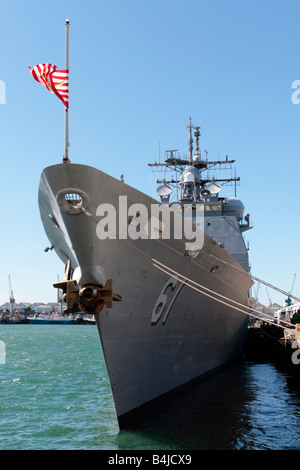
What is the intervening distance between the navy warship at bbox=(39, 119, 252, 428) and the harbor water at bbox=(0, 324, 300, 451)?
509mm

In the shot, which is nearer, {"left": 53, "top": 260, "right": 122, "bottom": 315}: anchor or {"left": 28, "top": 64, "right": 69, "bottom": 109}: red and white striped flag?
{"left": 28, "top": 64, "right": 69, "bottom": 109}: red and white striped flag

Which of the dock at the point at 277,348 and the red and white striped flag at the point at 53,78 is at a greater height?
the red and white striped flag at the point at 53,78

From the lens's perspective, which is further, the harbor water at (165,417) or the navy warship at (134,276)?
the harbor water at (165,417)

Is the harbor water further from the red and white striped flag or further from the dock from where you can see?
the red and white striped flag

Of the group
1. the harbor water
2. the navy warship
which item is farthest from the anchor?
the harbor water

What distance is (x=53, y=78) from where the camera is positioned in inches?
227

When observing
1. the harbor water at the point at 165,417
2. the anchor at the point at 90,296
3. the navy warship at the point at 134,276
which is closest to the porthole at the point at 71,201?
the navy warship at the point at 134,276

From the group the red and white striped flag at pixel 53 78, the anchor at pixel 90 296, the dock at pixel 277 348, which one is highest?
the red and white striped flag at pixel 53 78

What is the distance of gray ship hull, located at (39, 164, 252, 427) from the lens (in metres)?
6.16

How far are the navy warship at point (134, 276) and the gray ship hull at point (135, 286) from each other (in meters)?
0.02

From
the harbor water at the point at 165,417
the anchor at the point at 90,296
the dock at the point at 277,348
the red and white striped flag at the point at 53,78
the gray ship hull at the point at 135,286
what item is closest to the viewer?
the red and white striped flag at the point at 53,78

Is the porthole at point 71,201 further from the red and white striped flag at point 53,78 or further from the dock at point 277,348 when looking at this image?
the dock at point 277,348

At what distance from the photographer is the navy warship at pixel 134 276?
6.10 meters
